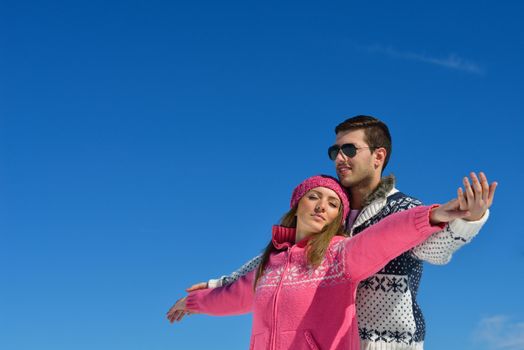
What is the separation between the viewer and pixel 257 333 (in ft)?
22.5

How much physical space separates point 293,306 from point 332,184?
1401 mm

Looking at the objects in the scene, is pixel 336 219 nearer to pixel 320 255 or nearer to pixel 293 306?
pixel 320 255

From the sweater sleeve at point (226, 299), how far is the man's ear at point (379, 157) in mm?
1844

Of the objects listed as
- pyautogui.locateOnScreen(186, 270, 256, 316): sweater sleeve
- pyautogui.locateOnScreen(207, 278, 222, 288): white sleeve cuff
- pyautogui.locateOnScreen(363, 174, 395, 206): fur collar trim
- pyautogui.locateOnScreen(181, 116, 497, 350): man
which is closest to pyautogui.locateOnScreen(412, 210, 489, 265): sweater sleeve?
pyautogui.locateOnScreen(181, 116, 497, 350): man

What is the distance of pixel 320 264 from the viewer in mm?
6574

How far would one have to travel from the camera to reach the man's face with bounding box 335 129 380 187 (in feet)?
24.1

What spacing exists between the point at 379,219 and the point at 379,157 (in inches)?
39.4

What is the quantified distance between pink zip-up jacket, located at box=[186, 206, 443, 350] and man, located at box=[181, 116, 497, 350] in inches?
8.9

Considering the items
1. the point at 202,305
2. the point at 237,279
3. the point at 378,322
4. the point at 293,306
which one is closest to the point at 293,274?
the point at 293,306

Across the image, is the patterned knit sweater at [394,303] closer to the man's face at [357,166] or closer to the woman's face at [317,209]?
the woman's face at [317,209]

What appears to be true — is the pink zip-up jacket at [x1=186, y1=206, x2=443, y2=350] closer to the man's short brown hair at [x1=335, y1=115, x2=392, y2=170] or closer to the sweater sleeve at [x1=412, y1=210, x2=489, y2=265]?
the sweater sleeve at [x1=412, y1=210, x2=489, y2=265]

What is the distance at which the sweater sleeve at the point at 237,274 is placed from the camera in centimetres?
796

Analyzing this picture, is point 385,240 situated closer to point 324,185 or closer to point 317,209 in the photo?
point 317,209

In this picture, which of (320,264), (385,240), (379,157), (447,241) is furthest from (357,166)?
(447,241)
